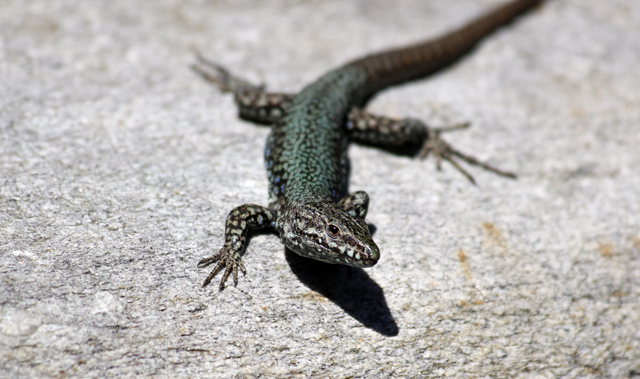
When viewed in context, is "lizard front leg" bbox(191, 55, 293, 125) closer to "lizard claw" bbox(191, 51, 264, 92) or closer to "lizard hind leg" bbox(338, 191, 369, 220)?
"lizard claw" bbox(191, 51, 264, 92)

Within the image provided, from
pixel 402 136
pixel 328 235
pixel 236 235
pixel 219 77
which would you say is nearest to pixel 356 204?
pixel 328 235

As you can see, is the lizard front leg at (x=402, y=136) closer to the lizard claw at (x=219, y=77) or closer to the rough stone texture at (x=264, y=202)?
the rough stone texture at (x=264, y=202)

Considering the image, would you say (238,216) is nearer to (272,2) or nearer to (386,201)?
(386,201)

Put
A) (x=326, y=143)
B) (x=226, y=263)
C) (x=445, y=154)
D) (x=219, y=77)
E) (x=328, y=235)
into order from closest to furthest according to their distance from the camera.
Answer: (x=328, y=235)
(x=226, y=263)
(x=326, y=143)
(x=445, y=154)
(x=219, y=77)

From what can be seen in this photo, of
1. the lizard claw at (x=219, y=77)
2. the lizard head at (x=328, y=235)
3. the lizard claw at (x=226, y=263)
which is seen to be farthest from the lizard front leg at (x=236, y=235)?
the lizard claw at (x=219, y=77)

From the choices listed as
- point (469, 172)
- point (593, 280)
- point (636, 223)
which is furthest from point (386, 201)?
point (636, 223)

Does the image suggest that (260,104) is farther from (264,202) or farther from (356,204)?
(356,204)

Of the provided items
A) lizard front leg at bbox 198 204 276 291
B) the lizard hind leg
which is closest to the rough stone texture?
lizard front leg at bbox 198 204 276 291

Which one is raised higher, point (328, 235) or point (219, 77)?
point (219, 77)
